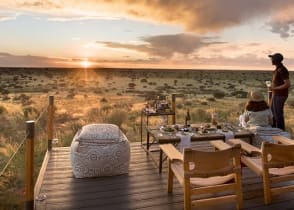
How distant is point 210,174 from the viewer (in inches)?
97.4

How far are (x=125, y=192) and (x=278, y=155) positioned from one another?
165cm

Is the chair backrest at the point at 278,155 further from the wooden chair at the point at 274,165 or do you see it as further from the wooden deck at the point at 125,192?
the wooden deck at the point at 125,192

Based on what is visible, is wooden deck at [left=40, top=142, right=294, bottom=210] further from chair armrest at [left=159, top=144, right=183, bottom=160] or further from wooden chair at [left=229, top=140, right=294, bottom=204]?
chair armrest at [left=159, top=144, right=183, bottom=160]

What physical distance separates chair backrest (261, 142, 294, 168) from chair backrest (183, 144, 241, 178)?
1.15ft

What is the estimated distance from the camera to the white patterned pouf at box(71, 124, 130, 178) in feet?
11.7

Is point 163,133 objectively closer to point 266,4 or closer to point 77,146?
point 77,146

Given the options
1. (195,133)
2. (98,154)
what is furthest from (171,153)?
(98,154)

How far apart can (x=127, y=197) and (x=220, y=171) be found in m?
Answer: 1.09

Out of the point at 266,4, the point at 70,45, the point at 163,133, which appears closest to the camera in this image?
the point at 163,133

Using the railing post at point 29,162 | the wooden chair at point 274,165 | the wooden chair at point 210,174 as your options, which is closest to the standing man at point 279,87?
the wooden chair at point 274,165

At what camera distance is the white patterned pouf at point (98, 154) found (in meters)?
3.58

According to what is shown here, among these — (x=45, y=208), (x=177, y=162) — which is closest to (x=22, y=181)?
(x=45, y=208)

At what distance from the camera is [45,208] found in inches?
109

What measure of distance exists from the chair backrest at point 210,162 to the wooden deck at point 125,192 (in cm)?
53
